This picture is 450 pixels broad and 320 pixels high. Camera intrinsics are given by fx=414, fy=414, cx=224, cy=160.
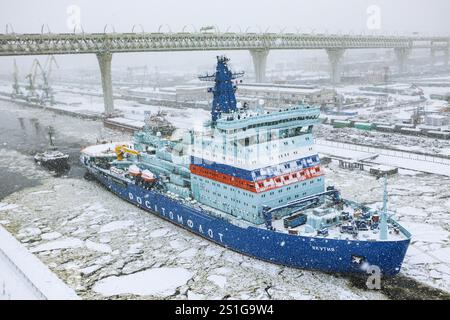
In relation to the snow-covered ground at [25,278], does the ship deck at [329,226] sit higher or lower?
higher

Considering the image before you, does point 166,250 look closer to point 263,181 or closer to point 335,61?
point 263,181

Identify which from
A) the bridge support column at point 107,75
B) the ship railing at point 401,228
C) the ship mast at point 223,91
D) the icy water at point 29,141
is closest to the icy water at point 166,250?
the icy water at point 29,141

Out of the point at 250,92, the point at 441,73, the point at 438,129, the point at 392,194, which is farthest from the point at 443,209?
the point at 441,73

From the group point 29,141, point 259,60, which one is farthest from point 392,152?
point 259,60

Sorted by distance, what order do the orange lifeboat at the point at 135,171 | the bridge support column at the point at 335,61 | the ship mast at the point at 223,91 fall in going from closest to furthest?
the ship mast at the point at 223,91 → the orange lifeboat at the point at 135,171 → the bridge support column at the point at 335,61

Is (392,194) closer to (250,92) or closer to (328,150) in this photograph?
(328,150)

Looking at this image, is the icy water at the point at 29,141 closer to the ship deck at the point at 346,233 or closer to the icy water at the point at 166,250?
the icy water at the point at 166,250
